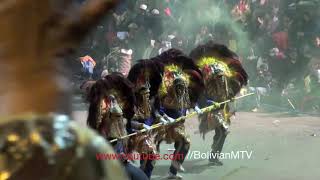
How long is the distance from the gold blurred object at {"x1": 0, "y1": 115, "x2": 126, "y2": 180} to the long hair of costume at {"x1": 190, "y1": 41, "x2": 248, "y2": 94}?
19.8ft

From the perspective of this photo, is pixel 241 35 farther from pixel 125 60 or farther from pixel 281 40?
pixel 125 60

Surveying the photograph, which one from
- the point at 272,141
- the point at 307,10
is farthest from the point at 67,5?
the point at 307,10

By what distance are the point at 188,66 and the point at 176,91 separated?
31cm

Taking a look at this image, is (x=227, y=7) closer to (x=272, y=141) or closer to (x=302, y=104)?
(x=302, y=104)

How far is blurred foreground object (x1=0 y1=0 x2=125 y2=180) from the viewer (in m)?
1.01

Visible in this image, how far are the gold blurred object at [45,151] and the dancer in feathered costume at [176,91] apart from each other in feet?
17.0

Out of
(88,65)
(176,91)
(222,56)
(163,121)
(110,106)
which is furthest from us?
(88,65)

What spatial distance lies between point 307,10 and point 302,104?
2.25 m

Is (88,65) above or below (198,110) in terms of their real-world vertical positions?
above

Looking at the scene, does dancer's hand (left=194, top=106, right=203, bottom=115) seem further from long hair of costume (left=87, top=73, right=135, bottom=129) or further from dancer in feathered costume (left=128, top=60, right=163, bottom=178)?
long hair of costume (left=87, top=73, right=135, bottom=129)

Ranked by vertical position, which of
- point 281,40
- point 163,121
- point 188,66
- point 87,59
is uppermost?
point 281,40

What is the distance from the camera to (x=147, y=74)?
19.5ft

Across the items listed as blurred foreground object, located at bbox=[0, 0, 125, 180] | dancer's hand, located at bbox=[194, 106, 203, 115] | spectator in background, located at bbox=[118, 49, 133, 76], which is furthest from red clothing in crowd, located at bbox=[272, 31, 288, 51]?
blurred foreground object, located at bbox=[0, 0, 125, 180]

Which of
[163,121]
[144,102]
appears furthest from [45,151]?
[163,121]
